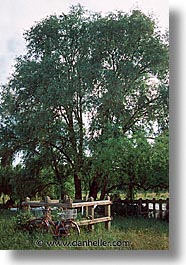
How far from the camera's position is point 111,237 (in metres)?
1.98

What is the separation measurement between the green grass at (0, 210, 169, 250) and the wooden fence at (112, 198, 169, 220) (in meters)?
0.02

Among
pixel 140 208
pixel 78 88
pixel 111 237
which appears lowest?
pixel 111 237

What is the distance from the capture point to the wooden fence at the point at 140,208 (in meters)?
1.97

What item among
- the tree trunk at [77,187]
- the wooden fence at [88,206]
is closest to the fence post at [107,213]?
the wooden fence at [88,206]

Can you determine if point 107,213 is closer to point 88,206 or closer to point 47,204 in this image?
point 88,206

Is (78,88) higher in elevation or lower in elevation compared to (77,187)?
higher

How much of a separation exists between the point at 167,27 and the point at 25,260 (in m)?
1.03

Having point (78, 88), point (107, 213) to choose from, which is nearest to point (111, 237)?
point (107, 213)

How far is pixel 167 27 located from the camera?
6.53ft

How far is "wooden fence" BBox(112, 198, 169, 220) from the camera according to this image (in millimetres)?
1972

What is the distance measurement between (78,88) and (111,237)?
587 millimetres

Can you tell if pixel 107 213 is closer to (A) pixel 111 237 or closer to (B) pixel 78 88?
(A) pixel 111 237

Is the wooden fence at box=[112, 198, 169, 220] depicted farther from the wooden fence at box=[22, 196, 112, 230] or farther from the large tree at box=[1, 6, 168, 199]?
the large tree at box=[1, 6, 168, 199]

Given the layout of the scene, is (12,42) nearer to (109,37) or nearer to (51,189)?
(109,37)
